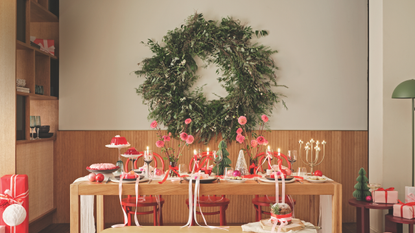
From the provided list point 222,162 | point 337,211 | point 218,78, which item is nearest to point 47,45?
point 218,78

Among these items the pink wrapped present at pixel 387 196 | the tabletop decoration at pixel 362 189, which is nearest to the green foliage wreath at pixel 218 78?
the tabletop decoration at pixel 362 189

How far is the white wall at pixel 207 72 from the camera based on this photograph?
13.0 ft

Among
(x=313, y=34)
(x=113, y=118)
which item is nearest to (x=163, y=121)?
(x=113, y=118)

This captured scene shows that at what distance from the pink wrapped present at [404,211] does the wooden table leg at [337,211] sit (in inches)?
23.7

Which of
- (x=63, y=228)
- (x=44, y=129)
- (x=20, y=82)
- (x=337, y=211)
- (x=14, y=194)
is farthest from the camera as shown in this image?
(x=63, y=228)

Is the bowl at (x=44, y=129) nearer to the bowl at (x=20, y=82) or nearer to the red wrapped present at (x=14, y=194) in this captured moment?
the bowl at (x=20, y=82)

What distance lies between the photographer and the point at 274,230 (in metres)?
2.09

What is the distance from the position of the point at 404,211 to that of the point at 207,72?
96.7 inches

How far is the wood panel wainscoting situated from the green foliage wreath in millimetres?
273

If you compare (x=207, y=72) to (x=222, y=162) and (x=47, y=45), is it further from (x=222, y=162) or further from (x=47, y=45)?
(x=47, y=45)

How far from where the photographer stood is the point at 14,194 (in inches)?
102

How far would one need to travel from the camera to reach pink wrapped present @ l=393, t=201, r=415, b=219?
2.62m

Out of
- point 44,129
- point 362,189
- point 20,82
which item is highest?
point 20,82

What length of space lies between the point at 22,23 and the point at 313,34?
10.6ft
